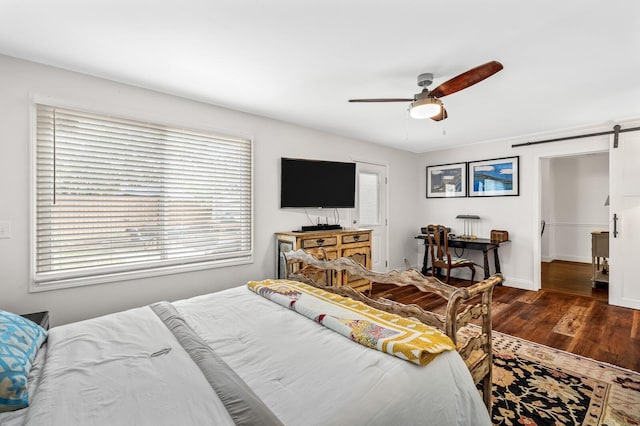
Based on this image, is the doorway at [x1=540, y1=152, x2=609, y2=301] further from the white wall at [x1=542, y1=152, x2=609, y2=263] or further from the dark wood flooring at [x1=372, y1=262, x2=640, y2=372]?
the dark wood flooring at [x1=372, y1=262, x2=640, y2=372]

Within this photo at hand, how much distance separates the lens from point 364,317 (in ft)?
5.07

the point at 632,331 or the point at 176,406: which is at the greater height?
the point at 176,406

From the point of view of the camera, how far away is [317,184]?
407 cm

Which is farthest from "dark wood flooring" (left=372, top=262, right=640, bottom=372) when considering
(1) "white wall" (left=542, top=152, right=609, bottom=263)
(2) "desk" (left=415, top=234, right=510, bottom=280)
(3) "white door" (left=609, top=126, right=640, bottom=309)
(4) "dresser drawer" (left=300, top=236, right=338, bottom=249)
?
(1) "white wall" (left=542, top=152, right=609, bottom=263)

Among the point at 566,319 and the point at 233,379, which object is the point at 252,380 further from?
the point at 566,319

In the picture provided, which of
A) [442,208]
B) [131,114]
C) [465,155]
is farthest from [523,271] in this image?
[131,114]

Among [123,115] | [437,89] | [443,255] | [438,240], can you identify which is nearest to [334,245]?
[438,240]

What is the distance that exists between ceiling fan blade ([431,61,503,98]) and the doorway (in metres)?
5.10

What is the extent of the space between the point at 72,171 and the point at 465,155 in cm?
554

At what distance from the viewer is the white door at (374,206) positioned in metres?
4.99

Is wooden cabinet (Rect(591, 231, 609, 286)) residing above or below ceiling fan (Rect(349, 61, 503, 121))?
below

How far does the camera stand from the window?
2.35m

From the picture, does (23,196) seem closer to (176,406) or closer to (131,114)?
(131,114)

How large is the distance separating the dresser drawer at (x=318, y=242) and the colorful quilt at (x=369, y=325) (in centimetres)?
152
